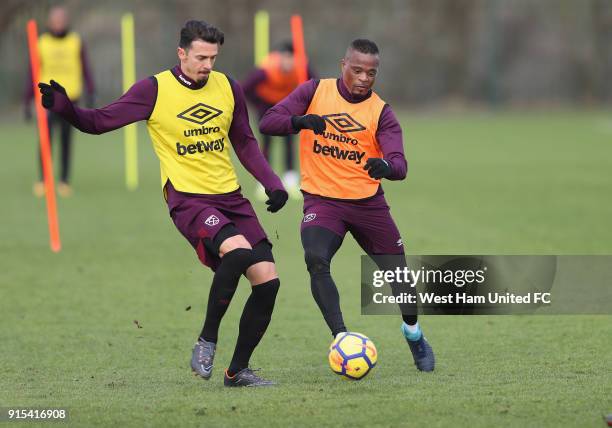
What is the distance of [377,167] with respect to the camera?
6.61m

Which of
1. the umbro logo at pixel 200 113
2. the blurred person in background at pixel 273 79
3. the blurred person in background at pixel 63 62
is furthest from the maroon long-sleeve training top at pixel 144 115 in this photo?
the blurred person in background at pixel 63 62

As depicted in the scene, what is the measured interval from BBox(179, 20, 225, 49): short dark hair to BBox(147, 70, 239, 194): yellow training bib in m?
0.25

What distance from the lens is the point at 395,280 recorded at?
7.20 meters

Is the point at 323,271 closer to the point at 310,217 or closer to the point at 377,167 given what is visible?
the point at 310,217

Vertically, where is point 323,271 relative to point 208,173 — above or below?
below

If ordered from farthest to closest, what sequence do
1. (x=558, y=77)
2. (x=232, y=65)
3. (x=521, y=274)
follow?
(x=558, y=77) → (x=232, y=65) → (x=521, y=274)

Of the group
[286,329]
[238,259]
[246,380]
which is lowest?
[286,329]

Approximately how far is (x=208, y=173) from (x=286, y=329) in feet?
6.94

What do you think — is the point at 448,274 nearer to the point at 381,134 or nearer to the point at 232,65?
the point at 381,134

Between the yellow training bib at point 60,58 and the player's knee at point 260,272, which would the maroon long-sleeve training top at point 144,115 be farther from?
the yellow training bib at point 60,58

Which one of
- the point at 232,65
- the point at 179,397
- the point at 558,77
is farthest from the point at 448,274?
the point at 558,77

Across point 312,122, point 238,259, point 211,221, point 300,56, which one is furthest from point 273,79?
point 238,259

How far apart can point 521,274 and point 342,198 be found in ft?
5.32

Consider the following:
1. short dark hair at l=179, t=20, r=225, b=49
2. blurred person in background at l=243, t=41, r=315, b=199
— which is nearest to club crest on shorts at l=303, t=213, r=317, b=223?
short dark hair at l=179, t=20, r=225, b=49
